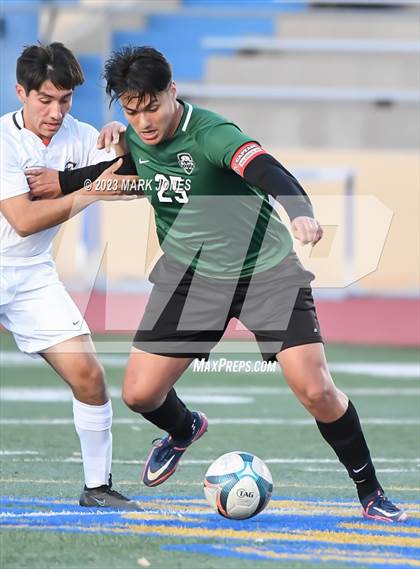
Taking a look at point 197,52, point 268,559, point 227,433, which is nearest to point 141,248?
point 197,52

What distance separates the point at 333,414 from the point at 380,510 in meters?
0.41

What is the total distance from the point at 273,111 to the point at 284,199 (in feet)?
39.9

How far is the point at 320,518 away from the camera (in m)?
4.77

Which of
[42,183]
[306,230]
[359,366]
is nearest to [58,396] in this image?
[359,366]

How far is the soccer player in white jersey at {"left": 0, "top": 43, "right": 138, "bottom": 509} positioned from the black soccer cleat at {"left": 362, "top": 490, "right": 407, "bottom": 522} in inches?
36.2

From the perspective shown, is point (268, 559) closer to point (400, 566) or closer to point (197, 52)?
point (400, 566)

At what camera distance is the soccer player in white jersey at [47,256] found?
4844mm

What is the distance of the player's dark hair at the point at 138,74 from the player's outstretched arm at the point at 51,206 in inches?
14.9

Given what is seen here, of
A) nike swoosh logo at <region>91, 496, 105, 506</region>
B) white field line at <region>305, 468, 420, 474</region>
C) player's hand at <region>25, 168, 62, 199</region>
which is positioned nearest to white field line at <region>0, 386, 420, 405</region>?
white field line at <region>305, 468, 420, 474</region>

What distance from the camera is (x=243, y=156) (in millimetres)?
4461

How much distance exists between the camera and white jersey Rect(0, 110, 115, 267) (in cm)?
495

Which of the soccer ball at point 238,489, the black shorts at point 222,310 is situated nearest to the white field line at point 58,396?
the black shorts at point 222,310

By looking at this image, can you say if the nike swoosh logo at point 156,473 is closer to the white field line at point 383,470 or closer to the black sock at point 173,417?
the black sock at point 173,417

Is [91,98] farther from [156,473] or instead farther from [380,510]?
[380,510]
